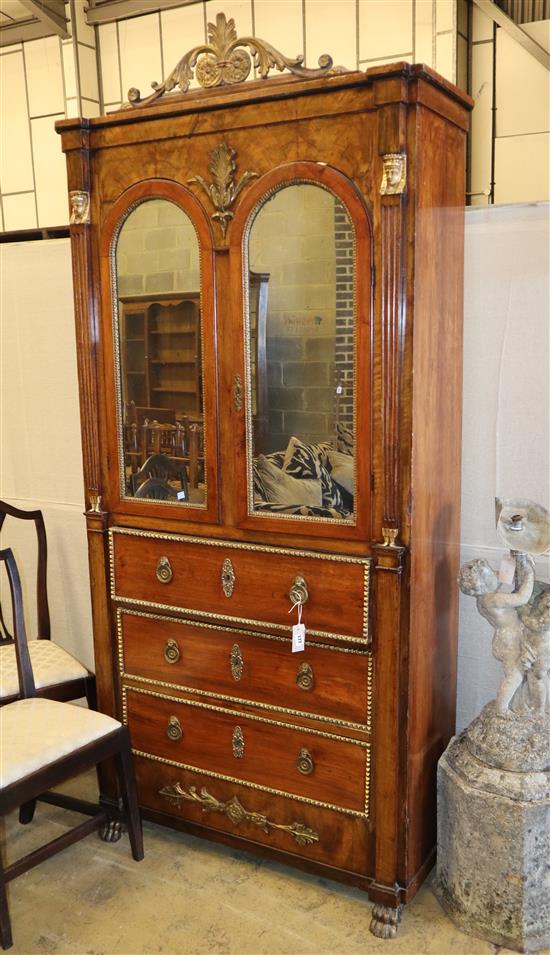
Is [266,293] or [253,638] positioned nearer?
[266,293]

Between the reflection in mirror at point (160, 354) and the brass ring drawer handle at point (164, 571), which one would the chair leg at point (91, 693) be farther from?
the reflection in mirror at point (160, 354)

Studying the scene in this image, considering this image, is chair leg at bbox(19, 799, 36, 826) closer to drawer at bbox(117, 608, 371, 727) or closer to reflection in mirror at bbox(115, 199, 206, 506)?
drawer at bbox(117, 608, 371, 727)

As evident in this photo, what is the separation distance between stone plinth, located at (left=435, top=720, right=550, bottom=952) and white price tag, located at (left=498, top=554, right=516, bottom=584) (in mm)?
389

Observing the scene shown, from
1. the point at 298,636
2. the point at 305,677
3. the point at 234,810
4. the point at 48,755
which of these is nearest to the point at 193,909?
the point at 234,810

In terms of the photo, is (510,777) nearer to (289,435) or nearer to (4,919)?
(289,435)

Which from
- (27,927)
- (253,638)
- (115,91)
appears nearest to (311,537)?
(253,638)

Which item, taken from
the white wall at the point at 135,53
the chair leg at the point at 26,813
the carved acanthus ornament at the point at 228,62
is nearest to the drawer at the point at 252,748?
the chair leg at the point at 26,813

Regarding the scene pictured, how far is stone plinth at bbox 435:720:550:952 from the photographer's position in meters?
2.13

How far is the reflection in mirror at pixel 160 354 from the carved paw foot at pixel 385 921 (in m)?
1.20

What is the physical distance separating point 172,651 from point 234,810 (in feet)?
1.63

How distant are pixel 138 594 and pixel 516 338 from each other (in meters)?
1.34

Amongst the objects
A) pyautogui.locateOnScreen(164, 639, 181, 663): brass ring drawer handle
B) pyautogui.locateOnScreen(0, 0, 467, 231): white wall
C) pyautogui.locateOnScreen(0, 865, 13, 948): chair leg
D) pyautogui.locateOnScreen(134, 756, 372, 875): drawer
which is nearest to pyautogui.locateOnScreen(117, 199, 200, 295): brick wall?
pyautogui.locateOnScreen(0, 0, 467, 231): white wall

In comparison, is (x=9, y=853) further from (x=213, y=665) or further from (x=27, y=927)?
(x=213, y=665)

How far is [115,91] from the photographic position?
126 inches
